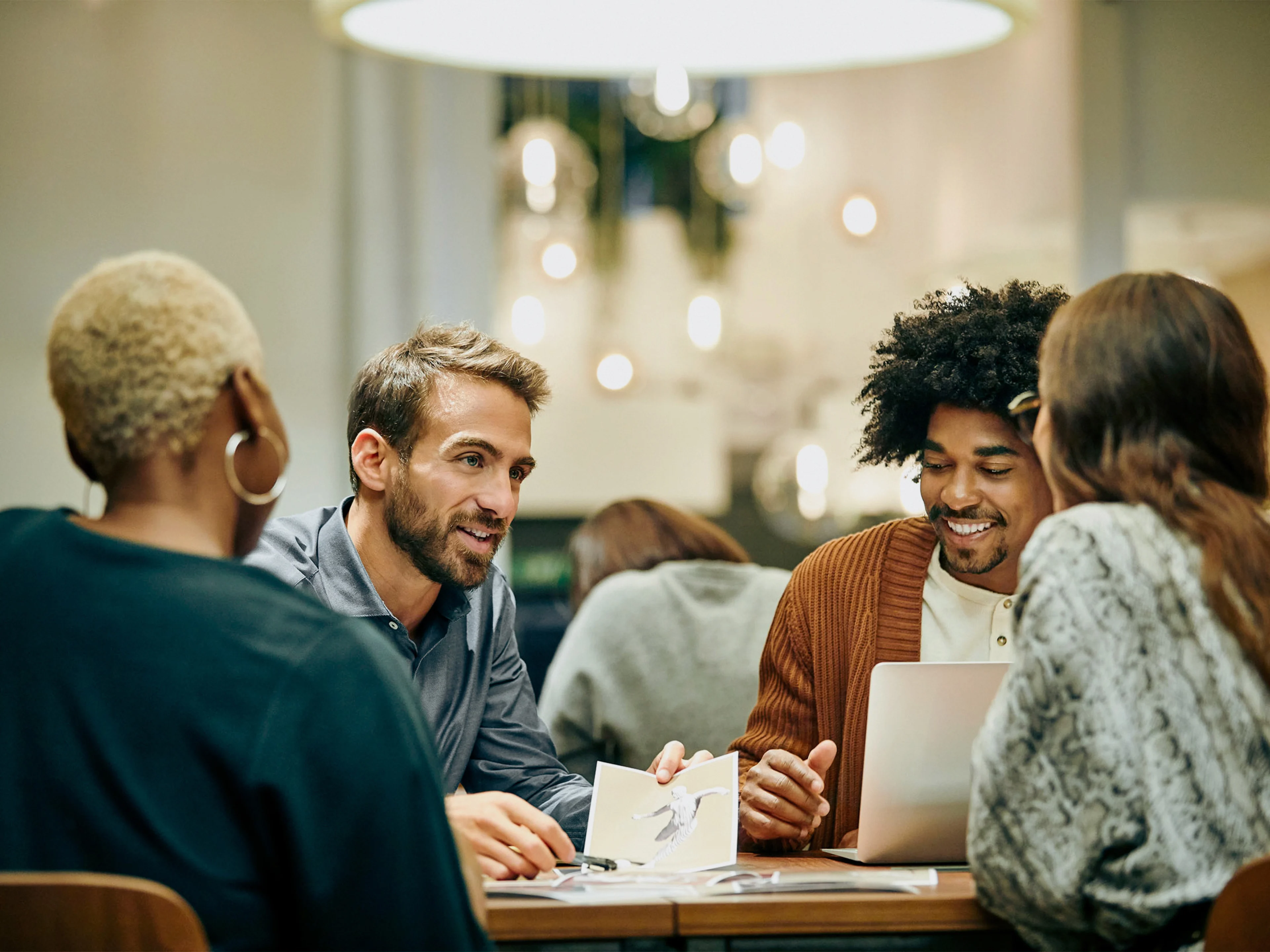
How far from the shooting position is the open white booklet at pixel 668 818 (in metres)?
1.92

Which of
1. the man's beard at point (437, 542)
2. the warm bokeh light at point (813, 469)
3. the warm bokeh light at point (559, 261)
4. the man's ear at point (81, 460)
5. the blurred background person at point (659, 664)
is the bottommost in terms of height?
the blurred background person at point (659, 664)

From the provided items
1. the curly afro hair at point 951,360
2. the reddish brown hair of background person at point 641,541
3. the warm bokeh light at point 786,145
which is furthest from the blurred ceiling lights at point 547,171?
the curly afro hair at point 951,360

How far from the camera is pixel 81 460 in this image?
147 cm

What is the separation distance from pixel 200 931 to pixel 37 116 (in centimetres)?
394

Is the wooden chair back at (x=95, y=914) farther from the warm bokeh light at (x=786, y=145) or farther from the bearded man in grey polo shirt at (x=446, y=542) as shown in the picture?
the warm bokeh light at (x=786, y=145)

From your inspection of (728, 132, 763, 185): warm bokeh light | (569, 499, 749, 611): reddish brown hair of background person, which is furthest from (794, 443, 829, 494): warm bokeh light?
(569, 499, 749, 611): reddish brown hair of background person

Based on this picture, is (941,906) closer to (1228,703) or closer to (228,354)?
(1228,703)

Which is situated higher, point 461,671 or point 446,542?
point 446,542

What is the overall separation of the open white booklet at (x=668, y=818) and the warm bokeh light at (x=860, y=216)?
3973 mm

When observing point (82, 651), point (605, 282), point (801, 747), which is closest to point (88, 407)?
point (82, 651)

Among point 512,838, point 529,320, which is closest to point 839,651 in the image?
point 512,838

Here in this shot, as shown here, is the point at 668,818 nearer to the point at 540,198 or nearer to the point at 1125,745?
the point at 1125,745

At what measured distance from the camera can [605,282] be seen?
5.82m

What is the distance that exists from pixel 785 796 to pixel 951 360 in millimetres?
886
